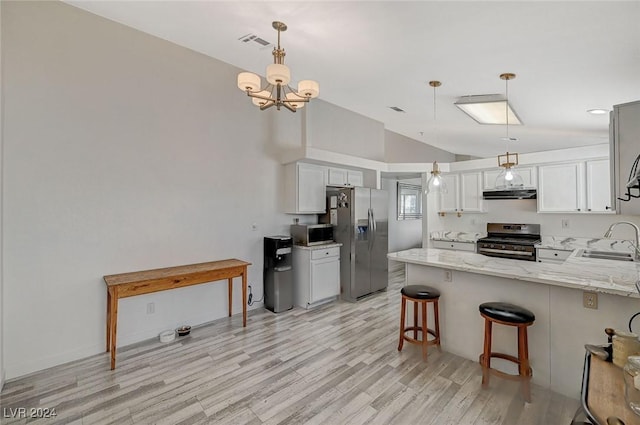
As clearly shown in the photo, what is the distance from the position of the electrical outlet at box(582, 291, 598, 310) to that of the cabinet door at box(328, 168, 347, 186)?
343 cm

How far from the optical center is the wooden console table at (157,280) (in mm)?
2688

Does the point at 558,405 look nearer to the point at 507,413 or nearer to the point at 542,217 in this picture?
the point at 507,413

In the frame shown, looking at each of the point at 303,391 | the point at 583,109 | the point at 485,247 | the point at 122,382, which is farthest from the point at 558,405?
the point at 583,109

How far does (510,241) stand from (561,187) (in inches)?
42.6

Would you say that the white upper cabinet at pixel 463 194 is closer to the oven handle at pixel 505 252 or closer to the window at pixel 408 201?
→ the oven handle at pixel 505 252

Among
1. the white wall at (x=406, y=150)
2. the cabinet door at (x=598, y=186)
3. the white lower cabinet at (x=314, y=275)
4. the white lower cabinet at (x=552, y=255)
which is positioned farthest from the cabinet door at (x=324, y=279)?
the cabinet door at (x=598, y=186)

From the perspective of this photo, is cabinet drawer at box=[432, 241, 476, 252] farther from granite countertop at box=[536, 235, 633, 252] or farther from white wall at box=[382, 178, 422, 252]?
white wall at box=[382, 178, 422, 252]

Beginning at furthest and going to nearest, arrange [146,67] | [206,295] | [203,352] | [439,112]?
[439,112], [206,295], [146,67], [203,352]

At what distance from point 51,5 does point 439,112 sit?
490 cm

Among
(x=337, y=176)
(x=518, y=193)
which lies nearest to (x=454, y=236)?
(x=518, y=193)

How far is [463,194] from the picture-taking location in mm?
5355

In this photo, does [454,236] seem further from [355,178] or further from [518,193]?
[355,178]

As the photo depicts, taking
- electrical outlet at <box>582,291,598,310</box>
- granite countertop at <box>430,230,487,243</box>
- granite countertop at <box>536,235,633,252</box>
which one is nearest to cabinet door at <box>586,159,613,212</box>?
granite countertop at <box>536,235,633,252</box>

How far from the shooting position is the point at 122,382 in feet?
8.11
